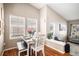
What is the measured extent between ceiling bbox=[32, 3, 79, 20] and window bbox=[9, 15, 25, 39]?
1.31ft

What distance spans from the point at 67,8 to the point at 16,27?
0.99 m

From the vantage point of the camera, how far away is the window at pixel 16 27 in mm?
1690

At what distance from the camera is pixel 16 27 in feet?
5.58

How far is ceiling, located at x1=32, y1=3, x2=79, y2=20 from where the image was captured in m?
1.70

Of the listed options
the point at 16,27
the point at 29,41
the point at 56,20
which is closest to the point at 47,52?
the point at 29,41

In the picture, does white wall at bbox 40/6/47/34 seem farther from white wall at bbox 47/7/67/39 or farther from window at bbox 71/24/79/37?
window at bbox 71/24/79/37

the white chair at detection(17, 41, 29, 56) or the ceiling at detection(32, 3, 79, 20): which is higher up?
the ceiling at detection(32, 3, 79, 20)

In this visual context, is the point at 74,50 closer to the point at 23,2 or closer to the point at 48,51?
the point at 48,51

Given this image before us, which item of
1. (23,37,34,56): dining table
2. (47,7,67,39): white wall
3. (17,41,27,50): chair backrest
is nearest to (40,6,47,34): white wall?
(47,7,67,39): white wall

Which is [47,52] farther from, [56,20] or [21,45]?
[56,20]

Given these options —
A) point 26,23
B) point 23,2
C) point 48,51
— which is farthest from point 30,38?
point 23,2

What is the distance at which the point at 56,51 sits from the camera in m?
A: 1.72

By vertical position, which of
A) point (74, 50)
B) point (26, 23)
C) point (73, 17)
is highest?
point (73, 17)

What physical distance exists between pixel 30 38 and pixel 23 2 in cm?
67
